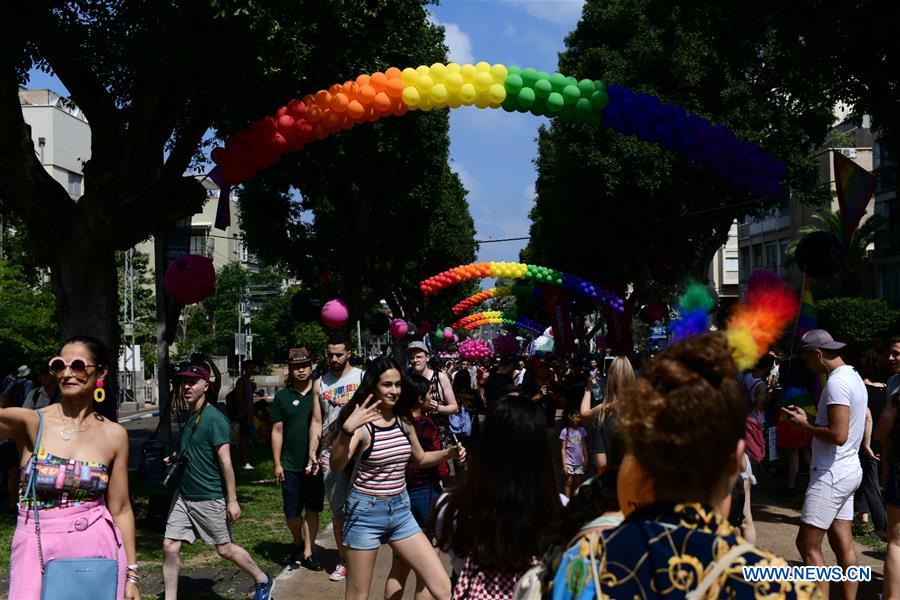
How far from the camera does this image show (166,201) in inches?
385

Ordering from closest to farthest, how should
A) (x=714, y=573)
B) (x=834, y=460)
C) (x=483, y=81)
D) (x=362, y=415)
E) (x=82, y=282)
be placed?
(x=714, y=573) < (x=362, y=415) < (x=834, y=460) < (x=82, y=282) < (x=483, y=81)

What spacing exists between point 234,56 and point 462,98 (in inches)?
101

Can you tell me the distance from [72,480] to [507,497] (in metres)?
1.75

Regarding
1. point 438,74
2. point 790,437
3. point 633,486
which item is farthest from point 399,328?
point 633,486

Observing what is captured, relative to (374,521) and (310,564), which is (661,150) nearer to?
(310,564)

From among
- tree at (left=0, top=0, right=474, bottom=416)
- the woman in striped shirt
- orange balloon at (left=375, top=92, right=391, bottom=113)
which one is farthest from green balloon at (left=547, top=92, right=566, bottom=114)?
the woman in striped shirt

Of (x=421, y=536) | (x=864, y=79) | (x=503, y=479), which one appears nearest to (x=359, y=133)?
(x=864, y=79)

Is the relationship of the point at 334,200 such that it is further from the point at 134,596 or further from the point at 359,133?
the point at 134,596

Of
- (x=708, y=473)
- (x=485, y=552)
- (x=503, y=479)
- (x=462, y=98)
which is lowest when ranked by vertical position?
(x=485, y=552)

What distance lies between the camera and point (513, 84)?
10195 millimetres

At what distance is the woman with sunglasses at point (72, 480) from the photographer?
11.7 feet

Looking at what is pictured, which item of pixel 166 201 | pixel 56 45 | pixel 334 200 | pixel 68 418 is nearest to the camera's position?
pixel 68 418

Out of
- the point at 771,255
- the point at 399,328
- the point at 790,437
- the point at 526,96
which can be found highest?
the point at 771,255

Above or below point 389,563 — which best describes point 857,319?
above
